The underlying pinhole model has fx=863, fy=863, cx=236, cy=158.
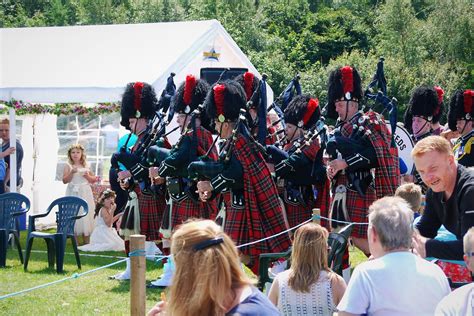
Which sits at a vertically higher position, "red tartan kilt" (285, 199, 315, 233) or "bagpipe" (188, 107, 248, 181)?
"bagpipe" (188, 107, 248, 181)

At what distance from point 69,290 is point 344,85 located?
2.91m

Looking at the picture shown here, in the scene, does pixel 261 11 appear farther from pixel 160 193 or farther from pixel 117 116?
pixel 160 193

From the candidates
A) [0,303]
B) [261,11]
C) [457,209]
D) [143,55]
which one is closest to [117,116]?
[143,55]

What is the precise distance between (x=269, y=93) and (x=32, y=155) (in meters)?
3.28

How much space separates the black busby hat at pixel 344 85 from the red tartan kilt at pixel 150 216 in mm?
1794

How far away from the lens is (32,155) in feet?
38.0

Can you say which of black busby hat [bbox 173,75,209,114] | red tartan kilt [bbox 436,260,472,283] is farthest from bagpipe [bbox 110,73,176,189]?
red tartan kilt [bbox 436,260,472,283]

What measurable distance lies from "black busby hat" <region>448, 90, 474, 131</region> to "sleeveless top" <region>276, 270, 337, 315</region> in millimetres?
3977

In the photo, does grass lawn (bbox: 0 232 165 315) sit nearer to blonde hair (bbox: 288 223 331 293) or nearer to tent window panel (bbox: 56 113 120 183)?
blonde hair (bbox: 288 223 331 293)

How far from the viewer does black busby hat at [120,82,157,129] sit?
25.8ft

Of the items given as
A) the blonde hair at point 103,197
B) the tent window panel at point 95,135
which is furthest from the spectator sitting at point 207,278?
the tent window panel at point 95,135

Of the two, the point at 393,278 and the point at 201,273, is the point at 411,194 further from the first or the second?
the point at 201,273

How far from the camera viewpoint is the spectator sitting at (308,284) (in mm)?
4398

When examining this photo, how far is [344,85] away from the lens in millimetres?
7207
